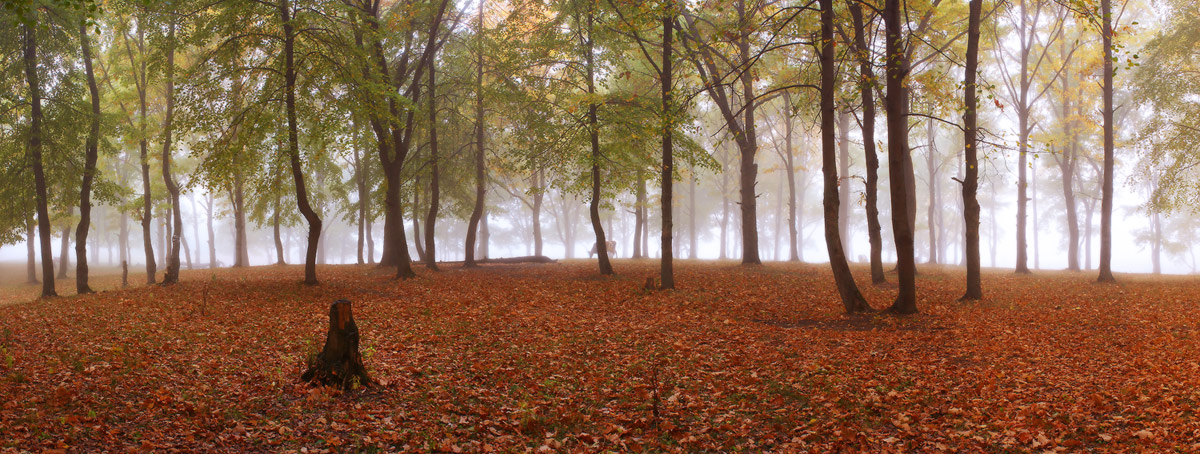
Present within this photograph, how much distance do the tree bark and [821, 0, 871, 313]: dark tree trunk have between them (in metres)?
17.6

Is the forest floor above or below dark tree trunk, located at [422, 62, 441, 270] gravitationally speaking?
below

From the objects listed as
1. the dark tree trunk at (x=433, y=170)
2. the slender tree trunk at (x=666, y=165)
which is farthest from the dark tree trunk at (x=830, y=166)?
the dark tree trunk at (x=433, y=170)

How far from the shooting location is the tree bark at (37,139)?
1546cm

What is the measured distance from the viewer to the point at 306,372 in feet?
26.1

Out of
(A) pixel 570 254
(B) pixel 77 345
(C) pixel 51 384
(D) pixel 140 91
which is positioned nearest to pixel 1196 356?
(C) pixel 51 384

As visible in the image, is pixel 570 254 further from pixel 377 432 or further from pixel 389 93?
pixel 377 432

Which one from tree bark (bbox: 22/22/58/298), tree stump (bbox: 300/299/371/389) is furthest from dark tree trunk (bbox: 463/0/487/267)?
tree stump (bbox: 300/299/371/389)

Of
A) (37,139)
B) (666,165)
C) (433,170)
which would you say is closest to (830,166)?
(666,165)

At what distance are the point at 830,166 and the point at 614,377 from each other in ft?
20.7

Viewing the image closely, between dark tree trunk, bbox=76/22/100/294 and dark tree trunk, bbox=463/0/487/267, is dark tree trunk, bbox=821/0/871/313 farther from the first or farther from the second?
dark tree trunk, bbox=76/22/100/294

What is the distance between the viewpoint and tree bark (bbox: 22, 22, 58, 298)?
50.7ft

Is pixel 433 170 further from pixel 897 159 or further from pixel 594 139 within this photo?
pixel 897 159

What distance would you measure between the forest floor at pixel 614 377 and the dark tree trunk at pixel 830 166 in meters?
0.57

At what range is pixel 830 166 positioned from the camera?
12352 mm
